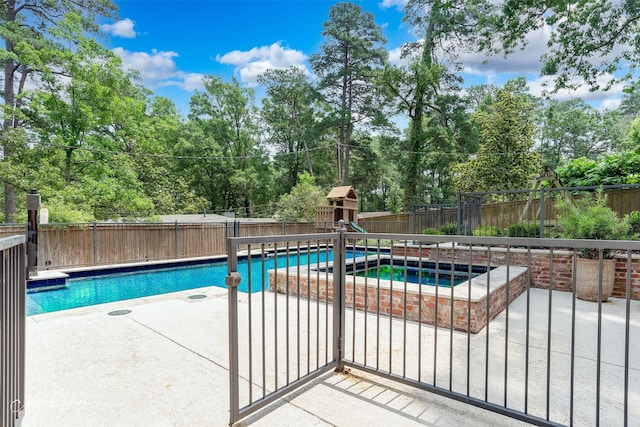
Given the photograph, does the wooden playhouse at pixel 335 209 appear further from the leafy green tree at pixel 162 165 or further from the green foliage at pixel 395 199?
the green foliage at pixel 395 199

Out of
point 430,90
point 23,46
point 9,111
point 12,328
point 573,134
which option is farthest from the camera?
point 573,134

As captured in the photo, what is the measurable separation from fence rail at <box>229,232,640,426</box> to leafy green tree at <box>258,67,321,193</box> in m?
22.1

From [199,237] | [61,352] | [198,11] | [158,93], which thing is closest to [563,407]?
[61,352]

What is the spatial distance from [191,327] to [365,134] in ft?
77.0

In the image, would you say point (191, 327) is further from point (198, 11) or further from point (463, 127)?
point (463, 127)

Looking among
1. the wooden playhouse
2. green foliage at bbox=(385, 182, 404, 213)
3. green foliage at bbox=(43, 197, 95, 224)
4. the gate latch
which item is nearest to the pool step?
green foliage at bbox=(43, 197, 95, 224)

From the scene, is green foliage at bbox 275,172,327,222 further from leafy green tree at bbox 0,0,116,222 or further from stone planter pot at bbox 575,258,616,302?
stone planter pot at bbox 575,258,616,302

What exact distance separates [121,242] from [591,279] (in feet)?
37.5

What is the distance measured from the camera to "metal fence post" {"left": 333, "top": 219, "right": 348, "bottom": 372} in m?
2.54

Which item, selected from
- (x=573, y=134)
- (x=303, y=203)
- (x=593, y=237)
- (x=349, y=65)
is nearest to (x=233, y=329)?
(x=593, y=237)

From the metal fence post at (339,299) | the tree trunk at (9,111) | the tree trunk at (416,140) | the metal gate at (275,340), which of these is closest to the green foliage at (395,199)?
the tree trunk at (416,140)

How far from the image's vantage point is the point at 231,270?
1.82 meters

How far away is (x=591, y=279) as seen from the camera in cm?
461

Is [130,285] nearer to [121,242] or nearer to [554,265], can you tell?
[121,242]
